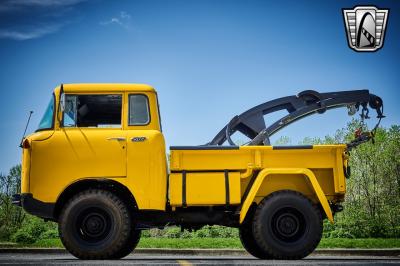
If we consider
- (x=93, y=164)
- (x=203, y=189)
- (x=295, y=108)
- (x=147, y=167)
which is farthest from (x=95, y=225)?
(x=295, y=108)

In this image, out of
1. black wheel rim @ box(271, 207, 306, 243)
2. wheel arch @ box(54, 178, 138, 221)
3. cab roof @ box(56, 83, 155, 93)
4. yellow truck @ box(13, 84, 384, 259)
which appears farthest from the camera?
cab roof @ box(56, 83, 155, 93)

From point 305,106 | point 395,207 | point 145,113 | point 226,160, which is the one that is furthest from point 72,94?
point 395,207

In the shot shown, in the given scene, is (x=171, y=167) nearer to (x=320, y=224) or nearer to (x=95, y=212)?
(x=95, y=212)

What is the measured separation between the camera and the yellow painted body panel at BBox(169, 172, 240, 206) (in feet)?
27.1

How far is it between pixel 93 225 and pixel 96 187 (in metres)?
0.66

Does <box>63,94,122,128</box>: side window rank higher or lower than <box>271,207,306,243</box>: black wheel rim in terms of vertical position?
higher

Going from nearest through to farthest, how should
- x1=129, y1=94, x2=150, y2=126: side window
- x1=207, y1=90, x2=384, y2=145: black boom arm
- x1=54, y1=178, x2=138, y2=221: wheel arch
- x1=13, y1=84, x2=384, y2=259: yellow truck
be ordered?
x1=13, y1=84, x2=384, y2=259: yellow truck < x1=54, y1=178, x2=138, y2=221: wheel arch < x1=129, y1=94, x2=150, y2=126: side window < x1=207, y1=90, x2=384, y2=145: black boom arm

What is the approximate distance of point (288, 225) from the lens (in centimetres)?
827

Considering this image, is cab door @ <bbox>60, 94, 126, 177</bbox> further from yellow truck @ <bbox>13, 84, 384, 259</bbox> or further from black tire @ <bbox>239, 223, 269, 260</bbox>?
black tire @ <bbox>239, 223, 269, 260</bbox>

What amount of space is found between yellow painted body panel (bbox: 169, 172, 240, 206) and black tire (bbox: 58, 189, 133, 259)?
908mm

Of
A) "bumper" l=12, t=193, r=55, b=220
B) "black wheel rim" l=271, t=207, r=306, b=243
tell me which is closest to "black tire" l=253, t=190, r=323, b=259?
"black wheel rim" l=271, t=207, r=306, b=243

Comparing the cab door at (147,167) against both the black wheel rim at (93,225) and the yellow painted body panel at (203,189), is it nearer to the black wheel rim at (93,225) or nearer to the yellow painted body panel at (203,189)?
the yellow painted body panel at (203,189)

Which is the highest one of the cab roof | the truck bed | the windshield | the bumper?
the cab roof

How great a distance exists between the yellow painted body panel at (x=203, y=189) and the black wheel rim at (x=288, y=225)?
0.75m
